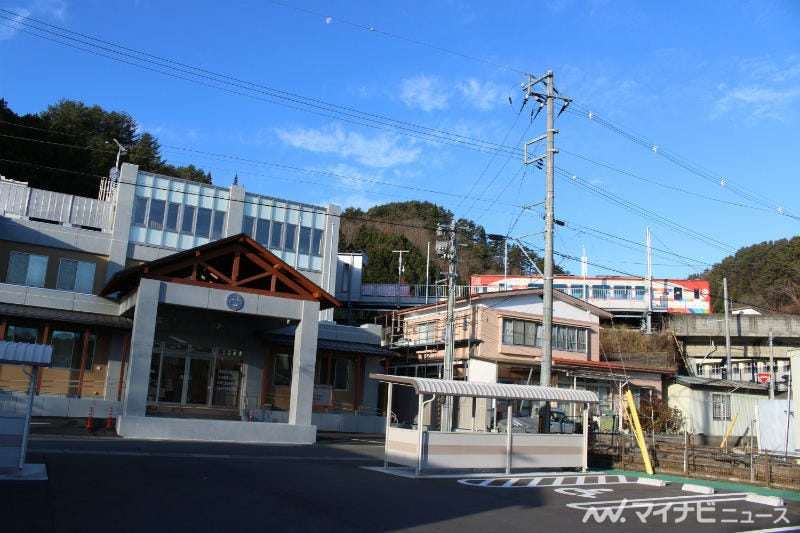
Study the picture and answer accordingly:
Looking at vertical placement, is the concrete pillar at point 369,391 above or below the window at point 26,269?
below

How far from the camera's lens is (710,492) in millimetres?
14656

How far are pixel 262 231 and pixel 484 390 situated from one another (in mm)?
22910

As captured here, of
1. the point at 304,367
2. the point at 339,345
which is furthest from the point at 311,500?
the point at 339,345

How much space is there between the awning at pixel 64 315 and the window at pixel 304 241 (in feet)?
41.5

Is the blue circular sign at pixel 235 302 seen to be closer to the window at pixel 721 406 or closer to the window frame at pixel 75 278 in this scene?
the window frame at pixel 75 278

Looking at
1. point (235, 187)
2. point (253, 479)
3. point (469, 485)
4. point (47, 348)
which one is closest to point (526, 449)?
point (469, 485)

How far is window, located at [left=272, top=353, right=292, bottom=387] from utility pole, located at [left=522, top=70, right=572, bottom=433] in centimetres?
1335

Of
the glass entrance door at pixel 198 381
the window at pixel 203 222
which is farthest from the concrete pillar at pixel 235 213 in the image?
the glass entrance door at pixel 198 381

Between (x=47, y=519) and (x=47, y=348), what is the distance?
4.69 meters

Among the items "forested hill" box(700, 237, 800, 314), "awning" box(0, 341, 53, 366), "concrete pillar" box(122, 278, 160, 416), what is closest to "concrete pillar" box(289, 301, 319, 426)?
"concrete pillar" box(122, 278, 160, 416)

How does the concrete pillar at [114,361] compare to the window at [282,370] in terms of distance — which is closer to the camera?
the concrete pillar at [114,361]

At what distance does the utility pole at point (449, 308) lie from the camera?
89.9 ft

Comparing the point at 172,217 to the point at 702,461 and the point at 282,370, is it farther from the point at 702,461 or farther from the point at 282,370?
the point at 702,461

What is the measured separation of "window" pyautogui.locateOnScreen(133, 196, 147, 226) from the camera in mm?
31938
